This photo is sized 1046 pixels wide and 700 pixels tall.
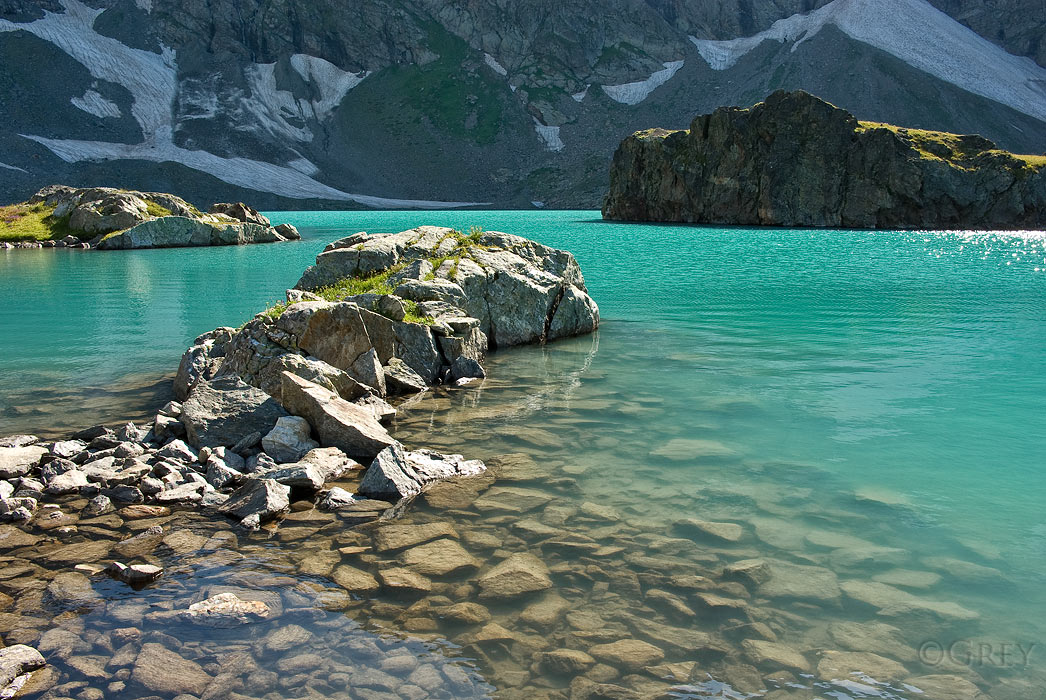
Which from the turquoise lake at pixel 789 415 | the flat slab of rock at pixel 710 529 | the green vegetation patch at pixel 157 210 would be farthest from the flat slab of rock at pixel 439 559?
the green vegetation patch at pixel 157 210

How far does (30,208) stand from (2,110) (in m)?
137

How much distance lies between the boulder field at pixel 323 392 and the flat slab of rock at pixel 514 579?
2322 millimetres

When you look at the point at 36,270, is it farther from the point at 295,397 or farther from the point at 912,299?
the point at 912,299

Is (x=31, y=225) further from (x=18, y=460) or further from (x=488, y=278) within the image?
(x=18, y=460)

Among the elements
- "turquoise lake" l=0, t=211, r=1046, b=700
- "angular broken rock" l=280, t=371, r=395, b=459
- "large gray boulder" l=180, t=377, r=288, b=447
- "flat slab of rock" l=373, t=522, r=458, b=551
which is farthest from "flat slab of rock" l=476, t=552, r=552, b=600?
"large gray boulder" l=180, t=377, r=288, b=447

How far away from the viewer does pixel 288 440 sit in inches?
455

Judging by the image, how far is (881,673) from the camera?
615 cm

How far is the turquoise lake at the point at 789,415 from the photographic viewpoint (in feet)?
26.5

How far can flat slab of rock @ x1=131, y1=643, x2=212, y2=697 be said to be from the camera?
5.83 meters

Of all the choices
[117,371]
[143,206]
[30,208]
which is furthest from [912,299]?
[30,208]

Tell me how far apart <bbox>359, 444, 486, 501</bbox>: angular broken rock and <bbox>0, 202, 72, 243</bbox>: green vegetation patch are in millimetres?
89851

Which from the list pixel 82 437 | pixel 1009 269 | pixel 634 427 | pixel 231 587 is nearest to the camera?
pixel 231 587

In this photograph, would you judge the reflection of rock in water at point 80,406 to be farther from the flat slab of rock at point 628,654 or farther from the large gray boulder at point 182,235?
the large gray boulder at point 182,235

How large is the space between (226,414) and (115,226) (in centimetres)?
8408
